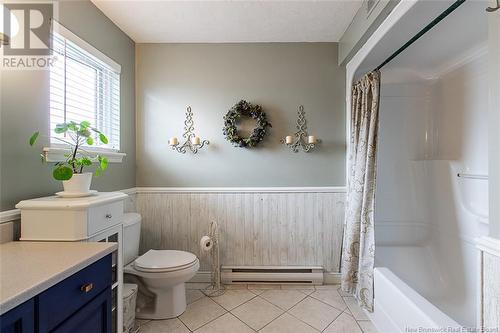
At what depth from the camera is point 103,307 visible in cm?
107

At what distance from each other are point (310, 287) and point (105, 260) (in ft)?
6.17

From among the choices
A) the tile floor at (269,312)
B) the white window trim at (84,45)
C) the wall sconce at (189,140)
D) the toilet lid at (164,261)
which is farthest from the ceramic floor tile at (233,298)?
the white window trim at (84,45)

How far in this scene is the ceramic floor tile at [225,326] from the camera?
1696mm

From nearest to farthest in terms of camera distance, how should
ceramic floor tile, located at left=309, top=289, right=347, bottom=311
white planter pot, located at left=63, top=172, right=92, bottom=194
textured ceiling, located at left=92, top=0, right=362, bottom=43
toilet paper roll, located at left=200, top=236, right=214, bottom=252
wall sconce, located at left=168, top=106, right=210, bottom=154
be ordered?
white planter pot, located at left=63, top=172, right=92, bottom=194, textured ceiling, located at left=92, top=0, right=362, bottom=43, ceramic floor tile, located at left=309, top=289, right=347, bottom=311, toilet paper roll, located at left=200, top=236, right=214, bottom=252, wall sconce, located at left=168, top=106, right=210, bottom=154

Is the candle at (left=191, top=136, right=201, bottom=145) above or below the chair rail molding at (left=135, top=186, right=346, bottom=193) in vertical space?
above

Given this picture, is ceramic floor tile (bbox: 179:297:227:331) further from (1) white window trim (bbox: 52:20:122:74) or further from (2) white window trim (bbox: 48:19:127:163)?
(1) white window trim (bbox: 52:20:122:74)

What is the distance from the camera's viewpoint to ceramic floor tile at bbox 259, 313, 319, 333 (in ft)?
5.56

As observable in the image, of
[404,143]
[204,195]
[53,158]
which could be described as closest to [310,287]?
[204,195]

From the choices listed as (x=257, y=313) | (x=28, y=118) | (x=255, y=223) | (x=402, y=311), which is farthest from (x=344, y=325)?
(x=28, y=118)

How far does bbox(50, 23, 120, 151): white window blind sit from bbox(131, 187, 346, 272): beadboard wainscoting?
0.79 metres

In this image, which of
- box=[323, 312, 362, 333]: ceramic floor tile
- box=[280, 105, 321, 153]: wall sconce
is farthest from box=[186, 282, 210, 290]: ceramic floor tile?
box=[280, 105, 321, 153]: wall sconce

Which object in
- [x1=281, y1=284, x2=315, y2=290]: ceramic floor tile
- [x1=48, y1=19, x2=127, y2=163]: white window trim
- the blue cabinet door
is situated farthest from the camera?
[x1=281, y1=284, x2=315, y2=290]: ceramic floor tile

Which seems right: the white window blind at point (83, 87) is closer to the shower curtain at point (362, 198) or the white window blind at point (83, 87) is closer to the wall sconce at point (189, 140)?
the wall sconce at point (189, 140)

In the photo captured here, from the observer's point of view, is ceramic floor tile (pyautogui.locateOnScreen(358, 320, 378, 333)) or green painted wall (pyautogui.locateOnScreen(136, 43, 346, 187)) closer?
ceramic floor tile (pyautogui.locateOnScreen(358, 320, 378, 333))
